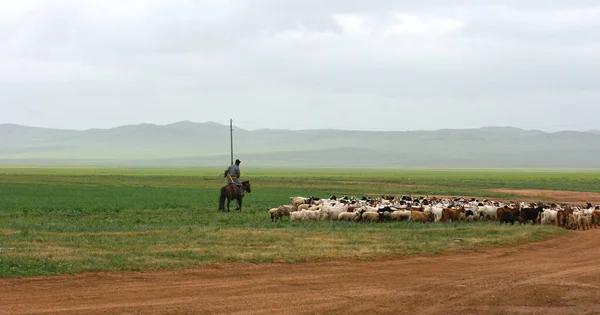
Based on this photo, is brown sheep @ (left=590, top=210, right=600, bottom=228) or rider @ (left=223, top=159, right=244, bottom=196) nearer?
brown sheep @ (left=590, top=210, right=600, bottom=228)

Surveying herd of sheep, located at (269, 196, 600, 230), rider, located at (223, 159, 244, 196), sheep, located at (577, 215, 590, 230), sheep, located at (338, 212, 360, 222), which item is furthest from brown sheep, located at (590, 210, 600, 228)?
rider, located at (223, 159, 244, 196)

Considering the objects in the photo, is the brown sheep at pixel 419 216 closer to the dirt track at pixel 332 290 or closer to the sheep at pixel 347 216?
the sheep at pixel 347 216

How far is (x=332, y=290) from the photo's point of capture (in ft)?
45.5

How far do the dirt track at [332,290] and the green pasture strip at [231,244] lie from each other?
0.90 meters

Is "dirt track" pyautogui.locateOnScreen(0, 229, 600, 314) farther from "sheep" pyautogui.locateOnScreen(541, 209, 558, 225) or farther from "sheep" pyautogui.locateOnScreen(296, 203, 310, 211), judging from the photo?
"sheep" pyautogui.locateOnScreen(296, 203, 310, 211)

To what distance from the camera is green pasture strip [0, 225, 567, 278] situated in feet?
52.9

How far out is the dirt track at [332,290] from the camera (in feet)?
40.5

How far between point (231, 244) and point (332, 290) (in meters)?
6.21

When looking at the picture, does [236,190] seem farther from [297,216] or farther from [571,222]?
[571,222]

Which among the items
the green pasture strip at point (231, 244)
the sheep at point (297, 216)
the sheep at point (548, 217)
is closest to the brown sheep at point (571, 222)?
the sheep at point (548, 217)

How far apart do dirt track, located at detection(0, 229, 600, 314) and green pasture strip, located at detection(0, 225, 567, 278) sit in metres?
0.90

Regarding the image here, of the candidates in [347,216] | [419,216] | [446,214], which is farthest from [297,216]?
[446,214]

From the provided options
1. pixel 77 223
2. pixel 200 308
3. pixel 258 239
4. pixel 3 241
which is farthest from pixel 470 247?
pixel 77 223

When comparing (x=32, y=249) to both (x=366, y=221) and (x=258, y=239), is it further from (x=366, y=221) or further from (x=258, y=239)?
(x=366, y=221)
